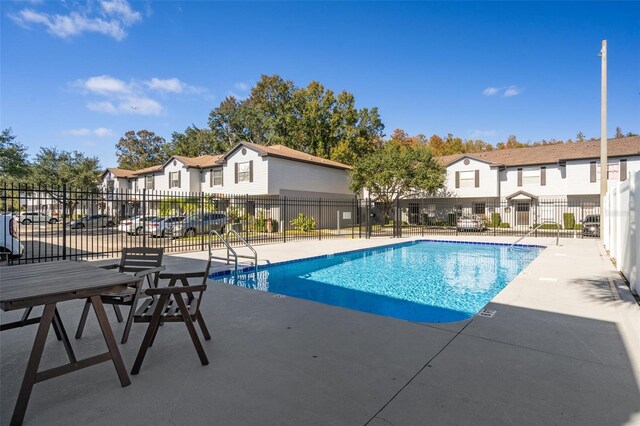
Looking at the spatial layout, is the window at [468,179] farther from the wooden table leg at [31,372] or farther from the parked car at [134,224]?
the wooden table leg at [31,372]

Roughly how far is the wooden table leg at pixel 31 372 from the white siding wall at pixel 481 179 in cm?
2856

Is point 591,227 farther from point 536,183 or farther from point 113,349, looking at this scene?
point 113,349

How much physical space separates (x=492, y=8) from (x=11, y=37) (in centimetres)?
1802

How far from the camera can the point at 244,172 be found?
23375 mm

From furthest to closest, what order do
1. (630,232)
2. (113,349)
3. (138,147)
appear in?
(138,147) → (630,232) → (113,349)

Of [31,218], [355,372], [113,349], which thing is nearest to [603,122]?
[355,372]

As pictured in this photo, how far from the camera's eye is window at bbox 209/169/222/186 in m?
26.1

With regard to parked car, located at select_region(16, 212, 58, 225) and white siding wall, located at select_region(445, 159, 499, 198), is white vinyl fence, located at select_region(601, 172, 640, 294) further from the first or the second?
white siding wall, located at select_region(445, 159, 499, 198)

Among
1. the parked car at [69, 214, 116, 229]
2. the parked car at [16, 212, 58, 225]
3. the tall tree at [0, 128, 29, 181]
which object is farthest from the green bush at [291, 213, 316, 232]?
the tall tree at [0, 128, 29, 181]

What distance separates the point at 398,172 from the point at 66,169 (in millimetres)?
32637

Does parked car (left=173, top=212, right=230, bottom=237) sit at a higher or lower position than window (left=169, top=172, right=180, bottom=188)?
lower

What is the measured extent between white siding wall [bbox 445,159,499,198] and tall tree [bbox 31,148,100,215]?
108 ft

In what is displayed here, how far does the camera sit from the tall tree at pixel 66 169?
3309 cm

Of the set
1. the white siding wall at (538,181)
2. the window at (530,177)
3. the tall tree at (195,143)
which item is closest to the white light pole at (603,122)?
the white siding wall at (538,181)
